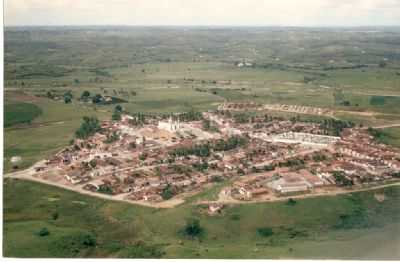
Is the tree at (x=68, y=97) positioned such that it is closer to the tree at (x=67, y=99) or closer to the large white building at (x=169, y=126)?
the tree at (x=67, y=99)

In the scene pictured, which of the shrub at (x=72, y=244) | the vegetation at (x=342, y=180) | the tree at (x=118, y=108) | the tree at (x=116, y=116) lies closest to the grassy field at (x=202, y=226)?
the shrub at (x=72, y=244)

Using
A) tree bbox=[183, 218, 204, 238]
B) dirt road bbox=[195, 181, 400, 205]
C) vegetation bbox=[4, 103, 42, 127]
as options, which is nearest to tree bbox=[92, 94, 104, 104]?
vegetation bbox=[4, 103, 42, 127]

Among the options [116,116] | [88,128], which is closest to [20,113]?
[88,128]

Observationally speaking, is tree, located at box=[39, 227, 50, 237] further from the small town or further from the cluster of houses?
the cluster of houses

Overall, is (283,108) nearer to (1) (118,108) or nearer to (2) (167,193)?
(1) (118,108)

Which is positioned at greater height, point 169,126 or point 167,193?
point 169,126

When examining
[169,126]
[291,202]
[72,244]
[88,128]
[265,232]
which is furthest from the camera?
[169,126]
